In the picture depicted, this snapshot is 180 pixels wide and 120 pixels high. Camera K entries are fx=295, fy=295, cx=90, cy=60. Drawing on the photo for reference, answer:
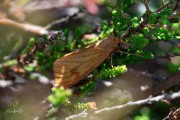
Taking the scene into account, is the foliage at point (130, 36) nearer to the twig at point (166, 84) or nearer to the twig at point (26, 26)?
the twig at point (166, 84)

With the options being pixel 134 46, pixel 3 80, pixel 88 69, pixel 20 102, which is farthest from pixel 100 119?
pixel 3 80

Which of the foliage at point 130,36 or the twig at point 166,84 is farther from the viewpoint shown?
the twig at point 166,84

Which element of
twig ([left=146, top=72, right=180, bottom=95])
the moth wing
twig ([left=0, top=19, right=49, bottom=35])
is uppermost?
twig ([left=0, top=19, right=49, bottom=35])

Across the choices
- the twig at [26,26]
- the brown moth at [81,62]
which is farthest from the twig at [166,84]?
the twig at [26,26]

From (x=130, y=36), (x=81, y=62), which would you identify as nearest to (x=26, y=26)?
(x=81, y=62)

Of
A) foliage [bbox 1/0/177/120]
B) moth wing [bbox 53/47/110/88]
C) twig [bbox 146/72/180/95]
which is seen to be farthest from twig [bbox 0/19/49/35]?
twig [bbox 146/72/180/95]

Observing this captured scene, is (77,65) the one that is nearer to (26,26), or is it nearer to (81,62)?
(81,62)

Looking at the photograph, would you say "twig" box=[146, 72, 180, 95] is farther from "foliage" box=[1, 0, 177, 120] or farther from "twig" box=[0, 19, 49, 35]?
"twig" box=[0, 19, 49, 35]
